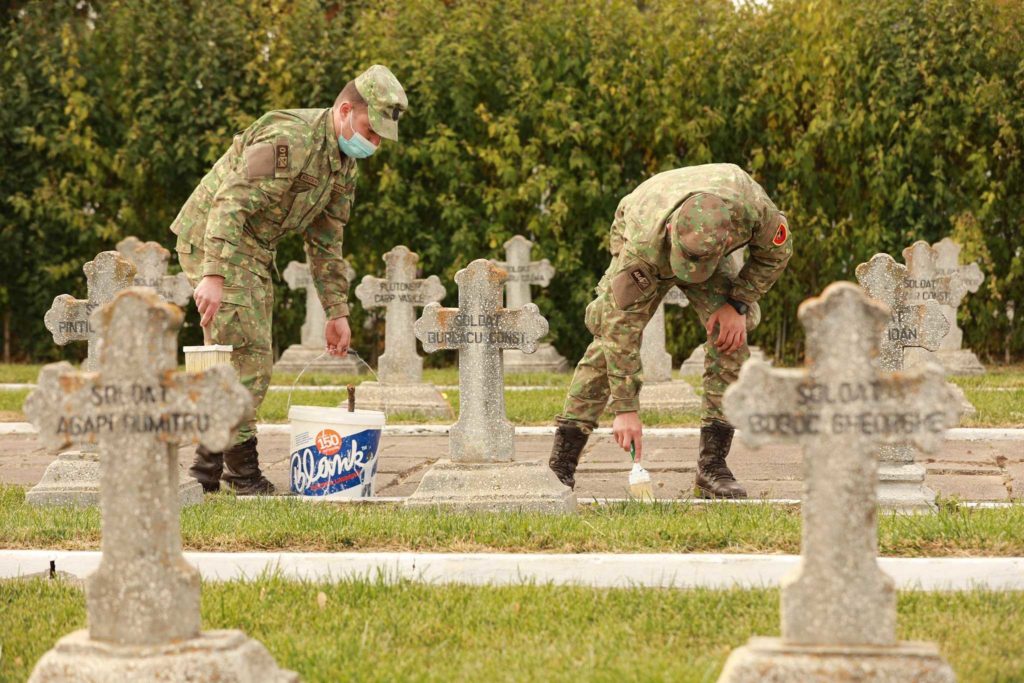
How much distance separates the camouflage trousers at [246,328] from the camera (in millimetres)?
7273

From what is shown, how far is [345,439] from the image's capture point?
282 inches

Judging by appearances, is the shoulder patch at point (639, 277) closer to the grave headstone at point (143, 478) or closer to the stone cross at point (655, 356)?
the grave headstone at point (143, 478)

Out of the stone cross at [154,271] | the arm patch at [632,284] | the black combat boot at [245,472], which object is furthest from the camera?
the stone cross at [154,271]

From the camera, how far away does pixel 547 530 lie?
5.91 m

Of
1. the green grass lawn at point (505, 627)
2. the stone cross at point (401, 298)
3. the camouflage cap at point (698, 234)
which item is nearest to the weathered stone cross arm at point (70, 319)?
the green grass lawn at point (505, 627)

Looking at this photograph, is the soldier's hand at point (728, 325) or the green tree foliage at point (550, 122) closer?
the soldier's hand at point (728, 325)

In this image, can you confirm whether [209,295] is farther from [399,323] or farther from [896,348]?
[399,323]

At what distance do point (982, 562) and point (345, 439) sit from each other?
10.5ft

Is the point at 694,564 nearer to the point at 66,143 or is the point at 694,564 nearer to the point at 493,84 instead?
the point at 493,84

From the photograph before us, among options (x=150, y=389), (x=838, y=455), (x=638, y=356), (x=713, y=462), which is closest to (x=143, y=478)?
(x=150, y=389)

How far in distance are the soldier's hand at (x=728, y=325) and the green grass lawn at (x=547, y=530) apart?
83cm

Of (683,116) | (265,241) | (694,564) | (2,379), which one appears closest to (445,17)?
(683,116)

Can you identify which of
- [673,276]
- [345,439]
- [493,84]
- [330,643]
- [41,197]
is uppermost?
[493,84]

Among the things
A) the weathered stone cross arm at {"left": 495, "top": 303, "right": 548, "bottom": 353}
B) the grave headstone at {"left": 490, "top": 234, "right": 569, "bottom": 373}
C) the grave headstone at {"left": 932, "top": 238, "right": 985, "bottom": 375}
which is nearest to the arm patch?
the weathered stone cross arm at {"left": 495, "top": 303, "right": 548, "bottom": 353}
